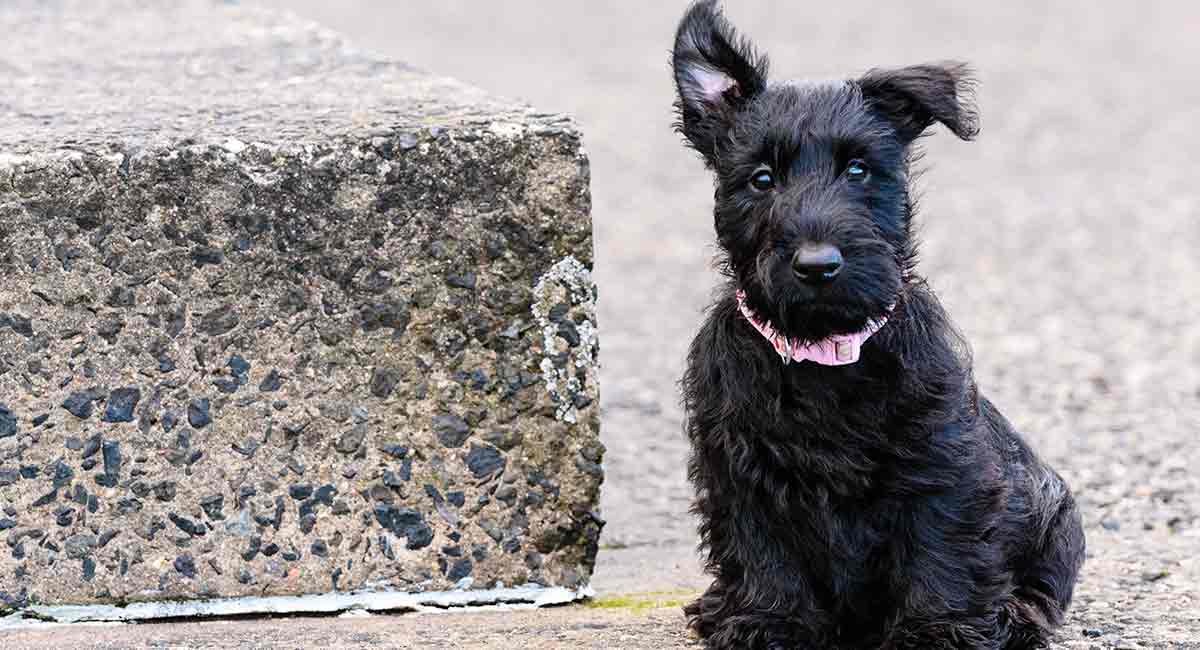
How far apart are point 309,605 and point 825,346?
172cm

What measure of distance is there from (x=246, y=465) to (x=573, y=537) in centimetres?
97

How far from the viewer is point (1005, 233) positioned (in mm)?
12141

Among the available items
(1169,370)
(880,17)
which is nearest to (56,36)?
(1169,370)

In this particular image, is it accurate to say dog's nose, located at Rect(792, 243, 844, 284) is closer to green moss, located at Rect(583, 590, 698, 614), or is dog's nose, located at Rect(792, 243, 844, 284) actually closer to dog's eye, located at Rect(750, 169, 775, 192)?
dog's eye, located at Rect(750, 169, 775, 192)

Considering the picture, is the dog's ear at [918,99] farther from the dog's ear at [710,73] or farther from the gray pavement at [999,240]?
the gray pavement at [999,240]

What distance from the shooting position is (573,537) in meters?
4.89

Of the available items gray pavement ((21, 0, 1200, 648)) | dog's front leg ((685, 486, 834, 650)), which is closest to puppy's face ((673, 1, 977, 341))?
dog's front leg ((685, 486, 834, 650))

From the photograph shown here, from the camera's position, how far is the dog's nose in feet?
12.5

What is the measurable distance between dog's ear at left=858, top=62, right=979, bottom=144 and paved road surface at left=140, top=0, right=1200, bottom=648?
4.72 feet

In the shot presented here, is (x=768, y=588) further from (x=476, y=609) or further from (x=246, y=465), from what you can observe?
(x=246, y=465)

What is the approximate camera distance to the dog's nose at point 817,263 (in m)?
3.82

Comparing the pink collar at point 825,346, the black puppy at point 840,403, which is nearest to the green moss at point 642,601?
the black puppy at point 840,403

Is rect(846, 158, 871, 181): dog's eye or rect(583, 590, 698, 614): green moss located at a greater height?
rect(846, 158, 871, 181): dog's eye

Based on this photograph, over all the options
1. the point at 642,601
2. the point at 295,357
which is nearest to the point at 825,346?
the point at 642,601
